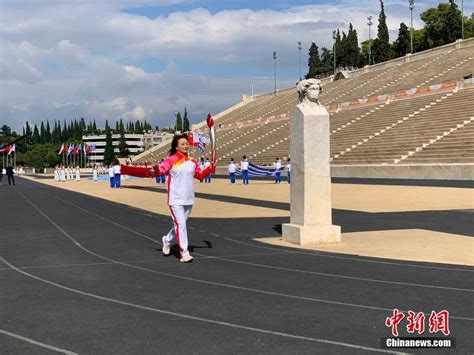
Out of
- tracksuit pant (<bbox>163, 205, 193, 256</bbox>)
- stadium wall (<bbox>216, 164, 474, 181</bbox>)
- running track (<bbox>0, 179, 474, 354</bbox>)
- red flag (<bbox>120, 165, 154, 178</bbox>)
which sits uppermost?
red flag (<bbox>120, 165, 154, 178</bbox>)

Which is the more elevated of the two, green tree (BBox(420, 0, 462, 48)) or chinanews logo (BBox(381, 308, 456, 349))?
green tree (BBox(420, 0, 462, 48))

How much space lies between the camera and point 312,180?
36.2ft

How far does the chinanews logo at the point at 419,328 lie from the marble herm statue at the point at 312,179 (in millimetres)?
5000

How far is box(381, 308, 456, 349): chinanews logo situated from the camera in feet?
16.0

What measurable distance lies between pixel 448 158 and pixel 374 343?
3133 cm

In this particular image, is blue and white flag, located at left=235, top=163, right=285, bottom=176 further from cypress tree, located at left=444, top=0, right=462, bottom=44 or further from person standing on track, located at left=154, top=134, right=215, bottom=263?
cypress tree, located at left=444, top=0, right=462, bottom=44

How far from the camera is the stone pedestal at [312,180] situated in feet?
35.9

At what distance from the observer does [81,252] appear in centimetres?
1027

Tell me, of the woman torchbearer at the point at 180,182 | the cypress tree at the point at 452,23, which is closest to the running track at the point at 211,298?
the woman torchbearer at the point at 180,182

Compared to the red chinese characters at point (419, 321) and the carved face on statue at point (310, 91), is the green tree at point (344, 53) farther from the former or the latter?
the red chinese characters at point (419, 321)

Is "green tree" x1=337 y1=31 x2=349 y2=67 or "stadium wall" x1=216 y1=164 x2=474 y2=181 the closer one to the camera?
"stadium wall" x1=216 y1=164 x2=474 y2=181

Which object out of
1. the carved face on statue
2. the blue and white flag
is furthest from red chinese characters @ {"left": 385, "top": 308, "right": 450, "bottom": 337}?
the blue and white flag

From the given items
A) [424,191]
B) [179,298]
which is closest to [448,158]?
[424,191]

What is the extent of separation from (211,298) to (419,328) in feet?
7.68
